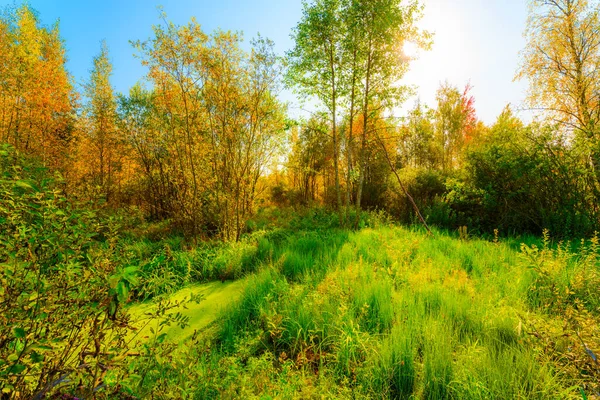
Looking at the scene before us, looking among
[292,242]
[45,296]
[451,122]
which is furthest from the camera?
[451,122]

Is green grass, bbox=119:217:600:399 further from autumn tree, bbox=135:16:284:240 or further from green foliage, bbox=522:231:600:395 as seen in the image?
autumn tree, bbox=135:16:284:240

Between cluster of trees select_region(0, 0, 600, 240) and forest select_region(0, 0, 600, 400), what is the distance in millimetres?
64

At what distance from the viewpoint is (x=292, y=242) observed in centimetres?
557

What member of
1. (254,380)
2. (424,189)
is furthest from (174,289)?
(424,189)

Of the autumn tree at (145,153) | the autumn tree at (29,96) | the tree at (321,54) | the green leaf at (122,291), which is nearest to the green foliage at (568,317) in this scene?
the green leaf at (122,291)

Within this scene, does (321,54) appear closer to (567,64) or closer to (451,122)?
(567,64)

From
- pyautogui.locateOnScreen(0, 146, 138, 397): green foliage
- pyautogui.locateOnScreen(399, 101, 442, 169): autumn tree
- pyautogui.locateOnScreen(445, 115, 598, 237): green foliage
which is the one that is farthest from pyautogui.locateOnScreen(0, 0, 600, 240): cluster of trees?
pyautogui.locateOnScreen(399, 101, 442, 169): autumn tree

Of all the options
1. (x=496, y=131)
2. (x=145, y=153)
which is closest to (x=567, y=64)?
(x=496, y=131)

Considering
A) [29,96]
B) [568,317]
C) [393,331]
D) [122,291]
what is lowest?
[393,331]

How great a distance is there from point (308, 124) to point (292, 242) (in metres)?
4.57

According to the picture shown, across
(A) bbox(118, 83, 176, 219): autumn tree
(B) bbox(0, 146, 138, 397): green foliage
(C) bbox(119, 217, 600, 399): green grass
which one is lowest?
(C) bbox(119, 217, 600, 399): green grass

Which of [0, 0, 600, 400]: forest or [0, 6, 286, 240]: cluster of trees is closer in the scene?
[0, 0, 600, 400]: forest

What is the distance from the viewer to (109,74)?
476 inches

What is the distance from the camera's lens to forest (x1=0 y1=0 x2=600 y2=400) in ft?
4.42
